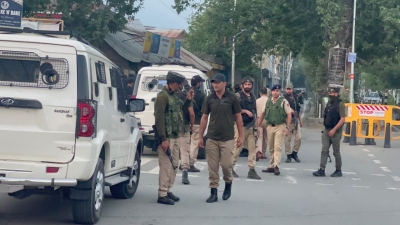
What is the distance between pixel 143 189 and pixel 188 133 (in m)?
1.41

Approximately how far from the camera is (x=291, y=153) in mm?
16062

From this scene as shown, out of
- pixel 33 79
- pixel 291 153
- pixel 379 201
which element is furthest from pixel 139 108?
pixel 291 153

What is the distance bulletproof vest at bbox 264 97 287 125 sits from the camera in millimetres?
13016

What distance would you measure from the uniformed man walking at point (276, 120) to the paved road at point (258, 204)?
0.47 m

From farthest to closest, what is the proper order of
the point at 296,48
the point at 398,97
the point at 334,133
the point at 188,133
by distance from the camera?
the point at 398,97 < the point at 296,48 < the point at 334,133 < the point at 188,133

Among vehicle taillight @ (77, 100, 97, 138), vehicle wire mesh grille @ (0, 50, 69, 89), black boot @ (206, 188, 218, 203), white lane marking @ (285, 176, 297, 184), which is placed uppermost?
vehicle wire mesh grille @ (0, 50, 69, 89)

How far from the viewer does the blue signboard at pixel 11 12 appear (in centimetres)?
1778

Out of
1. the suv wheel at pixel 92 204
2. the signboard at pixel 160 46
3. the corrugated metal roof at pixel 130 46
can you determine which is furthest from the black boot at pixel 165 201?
the signboard at pixel 160 46

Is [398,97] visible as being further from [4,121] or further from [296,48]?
[4,121]

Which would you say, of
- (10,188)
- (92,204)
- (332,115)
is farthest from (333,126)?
(10,188)

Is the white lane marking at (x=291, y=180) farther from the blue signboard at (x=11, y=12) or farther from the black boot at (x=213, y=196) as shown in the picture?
the blue signboard at (x=11, y=12)

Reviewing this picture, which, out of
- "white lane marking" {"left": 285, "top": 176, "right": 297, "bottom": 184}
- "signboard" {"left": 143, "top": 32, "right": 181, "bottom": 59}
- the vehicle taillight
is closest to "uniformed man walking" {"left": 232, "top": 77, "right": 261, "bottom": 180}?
"white lane marking" {"left": 285, "top": 176, "right": 297, "bottom": 184}

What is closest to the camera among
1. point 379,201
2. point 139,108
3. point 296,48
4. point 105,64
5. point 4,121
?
point 4,121

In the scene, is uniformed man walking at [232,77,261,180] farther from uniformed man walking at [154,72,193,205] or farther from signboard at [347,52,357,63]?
signboard at [347,52,357,63]
